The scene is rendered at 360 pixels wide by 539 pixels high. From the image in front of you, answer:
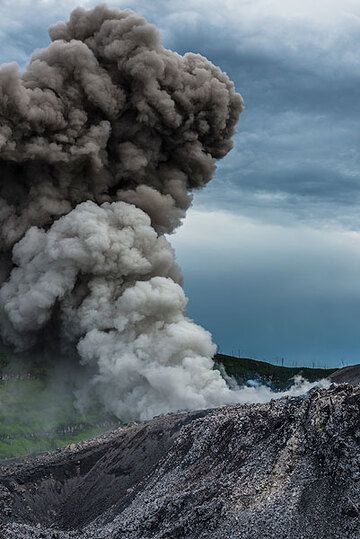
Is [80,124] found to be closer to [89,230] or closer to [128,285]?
[89,230]

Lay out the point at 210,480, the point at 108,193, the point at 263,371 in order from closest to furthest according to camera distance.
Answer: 1. the point at 210,480
2. the point at 108,193
3. the point at 263,371

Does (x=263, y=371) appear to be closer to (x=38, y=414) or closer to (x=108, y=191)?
(x=108, y=191)

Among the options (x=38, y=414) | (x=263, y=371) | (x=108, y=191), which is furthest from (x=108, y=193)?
(x=263, y=371)

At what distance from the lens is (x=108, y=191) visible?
54969mm

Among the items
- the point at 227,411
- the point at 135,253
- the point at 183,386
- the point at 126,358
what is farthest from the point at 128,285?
the point at 227,411

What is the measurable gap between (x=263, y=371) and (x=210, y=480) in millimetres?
50087

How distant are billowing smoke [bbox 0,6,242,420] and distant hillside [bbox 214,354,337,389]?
1764 cm

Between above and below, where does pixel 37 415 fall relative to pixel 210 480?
above

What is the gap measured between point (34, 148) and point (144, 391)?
18546 mm

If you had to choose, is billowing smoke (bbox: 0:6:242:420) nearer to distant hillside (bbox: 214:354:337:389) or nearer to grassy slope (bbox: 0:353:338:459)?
grassy slope (bbox: 0:353:338:459)

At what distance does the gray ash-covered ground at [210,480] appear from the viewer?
20969 millimetres

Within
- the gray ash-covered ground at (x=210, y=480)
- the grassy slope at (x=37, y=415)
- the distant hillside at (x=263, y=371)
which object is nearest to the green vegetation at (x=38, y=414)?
the grassy slope at (x=37, y=415)

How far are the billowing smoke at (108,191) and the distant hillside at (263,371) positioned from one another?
1764 cm

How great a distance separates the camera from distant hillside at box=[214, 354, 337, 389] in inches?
2665
